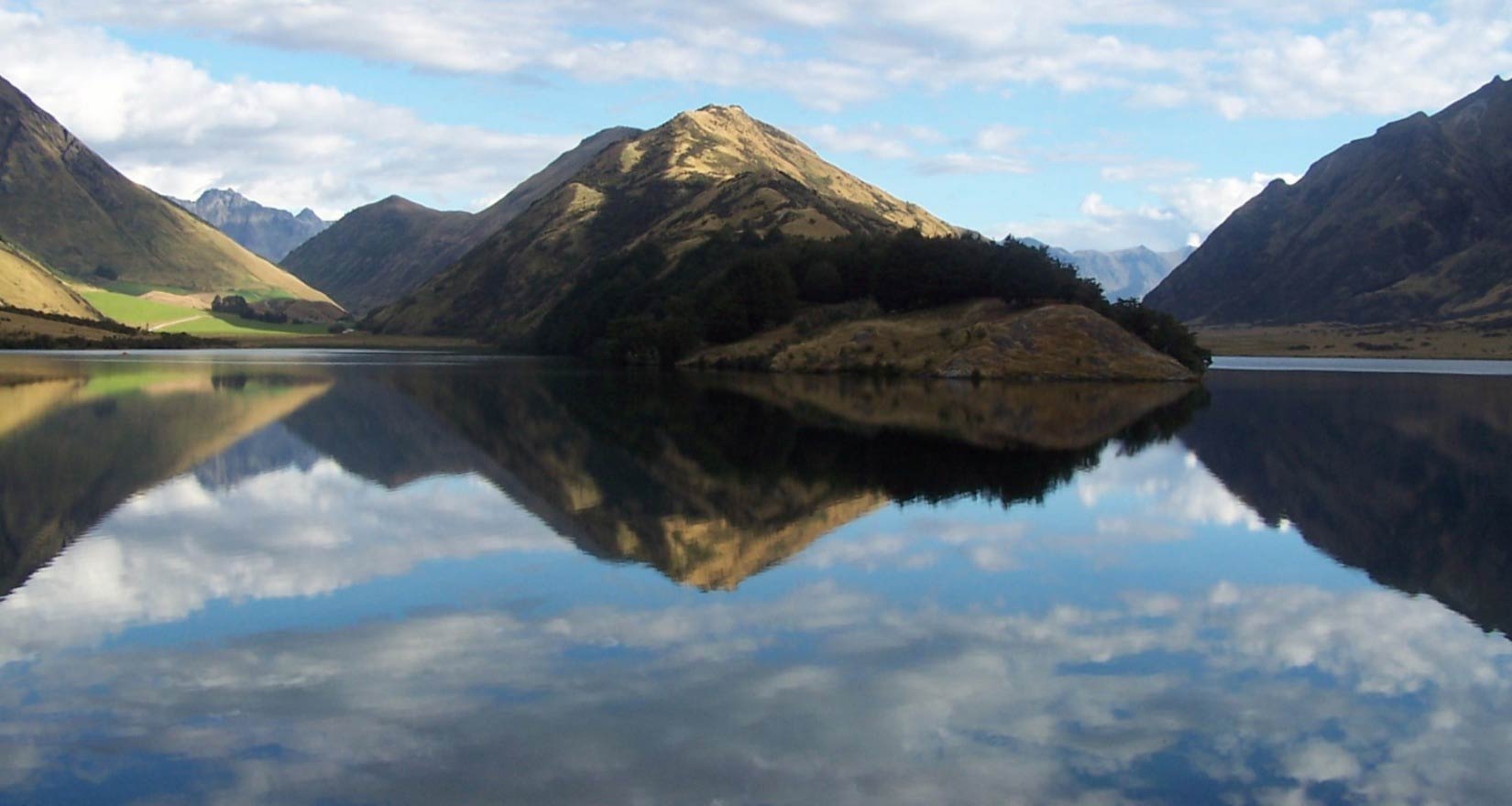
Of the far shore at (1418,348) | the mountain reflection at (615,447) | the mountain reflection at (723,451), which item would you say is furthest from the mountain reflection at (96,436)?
the far shore at (1418,348)

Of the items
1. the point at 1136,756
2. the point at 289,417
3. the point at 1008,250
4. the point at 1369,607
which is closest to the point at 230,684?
the point at 1136,756

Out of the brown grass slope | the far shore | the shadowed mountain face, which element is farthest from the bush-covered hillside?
the far shore

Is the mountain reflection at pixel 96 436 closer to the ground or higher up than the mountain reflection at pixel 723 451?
higher up

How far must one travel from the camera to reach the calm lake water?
11.4 metres

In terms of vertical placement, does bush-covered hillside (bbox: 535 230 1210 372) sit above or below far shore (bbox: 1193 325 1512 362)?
above

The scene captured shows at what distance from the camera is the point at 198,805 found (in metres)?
10.4

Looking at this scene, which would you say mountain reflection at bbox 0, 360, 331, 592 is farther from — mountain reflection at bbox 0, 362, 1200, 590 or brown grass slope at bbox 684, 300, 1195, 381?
brown grass slope at bbox 684, 300, 1195, 381

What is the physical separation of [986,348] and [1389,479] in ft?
205

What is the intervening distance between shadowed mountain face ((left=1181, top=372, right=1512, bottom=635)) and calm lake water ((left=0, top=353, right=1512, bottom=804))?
22 centimetres

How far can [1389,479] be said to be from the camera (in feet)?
112

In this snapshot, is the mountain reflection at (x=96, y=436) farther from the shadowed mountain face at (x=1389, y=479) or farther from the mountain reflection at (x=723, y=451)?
the shadowed mountain face at (x=1389, y=479)

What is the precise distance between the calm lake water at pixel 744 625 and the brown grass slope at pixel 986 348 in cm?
5530

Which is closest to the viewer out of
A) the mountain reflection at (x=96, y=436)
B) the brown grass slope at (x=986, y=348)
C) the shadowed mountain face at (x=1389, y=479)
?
the shadowed mountain face at (x=1389, y=479)

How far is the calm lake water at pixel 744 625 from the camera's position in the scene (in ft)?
37.5
